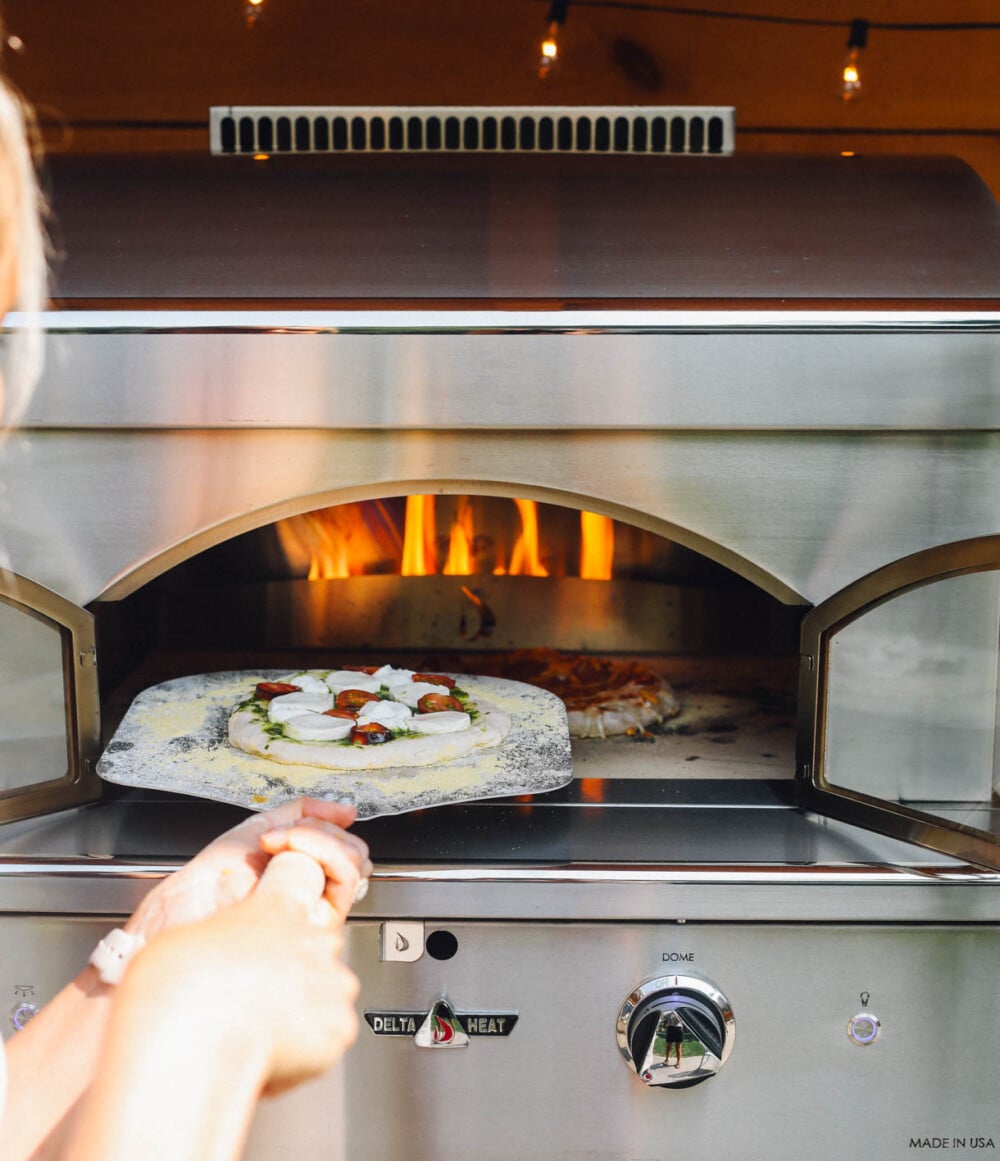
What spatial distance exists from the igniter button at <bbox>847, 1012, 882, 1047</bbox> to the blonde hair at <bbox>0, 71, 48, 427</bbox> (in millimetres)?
906

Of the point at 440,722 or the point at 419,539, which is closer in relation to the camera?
the point at 440,722

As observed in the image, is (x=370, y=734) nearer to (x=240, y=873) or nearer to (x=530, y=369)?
(x=240, y=873)

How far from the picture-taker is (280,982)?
50 cm

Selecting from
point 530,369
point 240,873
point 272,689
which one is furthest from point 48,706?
point 530,369

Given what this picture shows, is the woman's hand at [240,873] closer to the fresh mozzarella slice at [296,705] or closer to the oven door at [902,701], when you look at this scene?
the fresh mozzarella slice at [296,705]

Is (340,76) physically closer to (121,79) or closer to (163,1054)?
(121,79)

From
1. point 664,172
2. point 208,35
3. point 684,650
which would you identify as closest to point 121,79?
point 208,35

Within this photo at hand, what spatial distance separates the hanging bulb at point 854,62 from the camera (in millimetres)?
1620

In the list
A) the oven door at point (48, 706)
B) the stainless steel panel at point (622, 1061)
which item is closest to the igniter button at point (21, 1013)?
the stainless steel panel at point (622, 1061)

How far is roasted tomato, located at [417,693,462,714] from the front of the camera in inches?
42.7

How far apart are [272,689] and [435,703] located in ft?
0.62

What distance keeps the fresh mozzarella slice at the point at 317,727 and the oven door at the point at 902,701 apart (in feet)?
1.52

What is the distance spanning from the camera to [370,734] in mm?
1001

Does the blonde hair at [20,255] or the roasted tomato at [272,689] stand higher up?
the blonde hair at [20,255]
